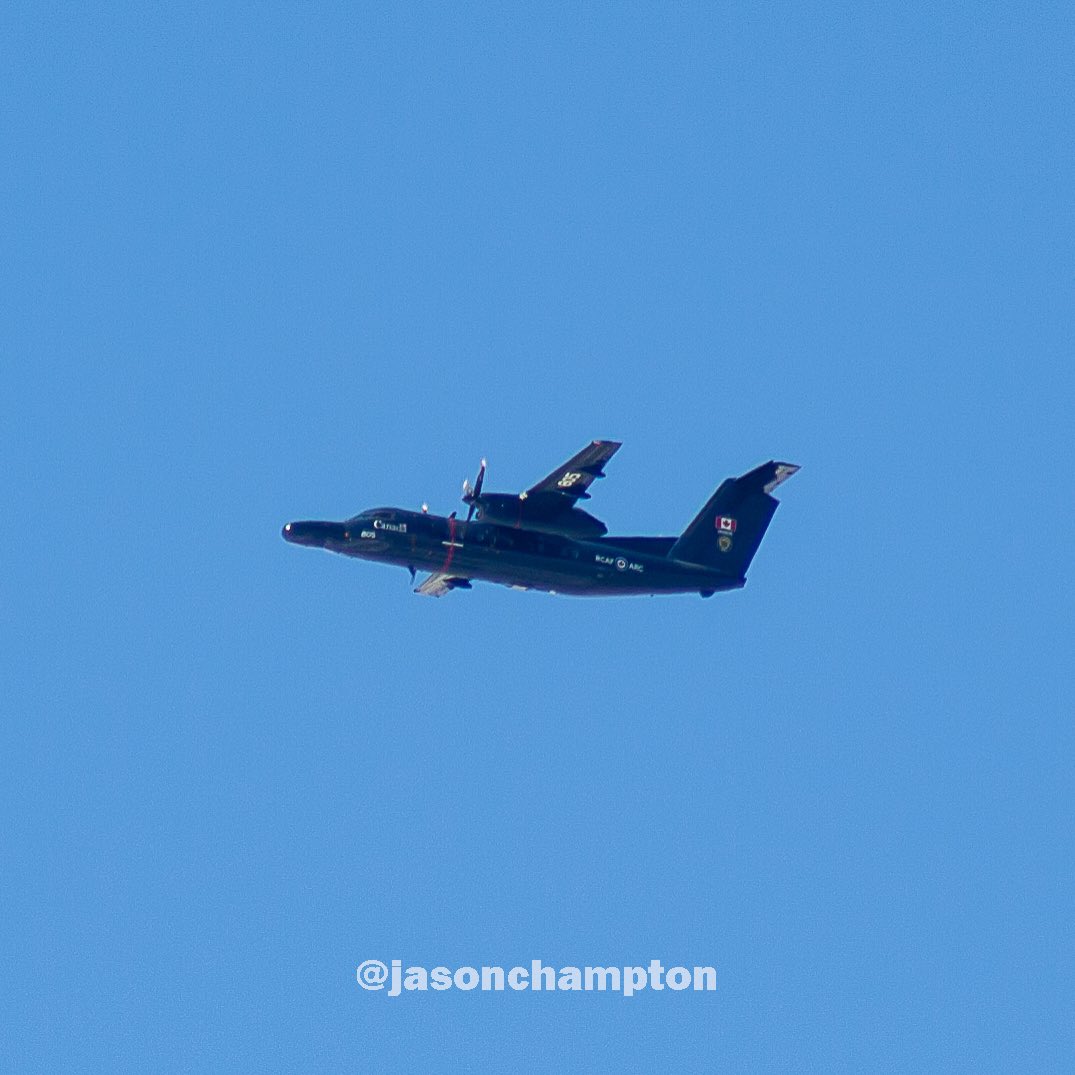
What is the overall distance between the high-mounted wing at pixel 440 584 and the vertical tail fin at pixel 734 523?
5168mm

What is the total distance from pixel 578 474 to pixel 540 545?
1889mm

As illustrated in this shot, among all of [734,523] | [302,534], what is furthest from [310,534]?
[734,523]

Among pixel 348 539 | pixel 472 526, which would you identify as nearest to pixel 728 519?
pixel 472 526

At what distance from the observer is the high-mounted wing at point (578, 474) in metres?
43.6

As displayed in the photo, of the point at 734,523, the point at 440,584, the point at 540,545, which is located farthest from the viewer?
the point at 734,523

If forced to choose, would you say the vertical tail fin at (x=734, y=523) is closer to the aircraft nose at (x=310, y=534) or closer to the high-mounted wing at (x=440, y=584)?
the high-mounted wing at (x=440, y=584)

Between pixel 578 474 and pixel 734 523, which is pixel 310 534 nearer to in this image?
pixel 578 474

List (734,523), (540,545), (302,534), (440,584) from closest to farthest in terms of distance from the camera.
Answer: (302,534), (540,545), (440,584), (734,523)

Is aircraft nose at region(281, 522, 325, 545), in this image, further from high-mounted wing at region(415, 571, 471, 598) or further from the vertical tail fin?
the vertical tail fin

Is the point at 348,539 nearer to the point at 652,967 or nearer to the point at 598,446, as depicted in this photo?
the point at 598,446

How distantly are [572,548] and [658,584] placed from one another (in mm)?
2373

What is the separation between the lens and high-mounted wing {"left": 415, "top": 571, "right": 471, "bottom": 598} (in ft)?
150

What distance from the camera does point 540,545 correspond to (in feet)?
146

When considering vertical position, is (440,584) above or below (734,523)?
below
